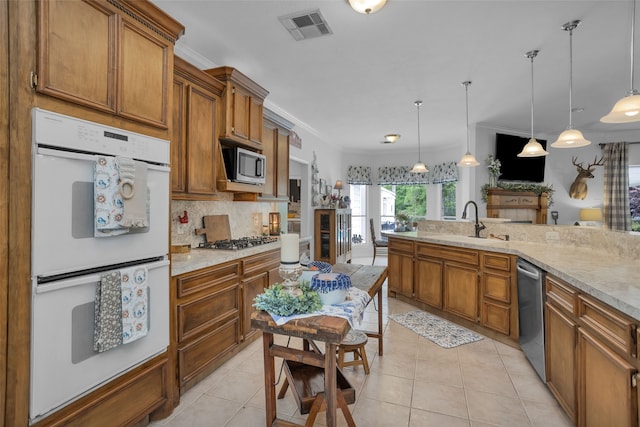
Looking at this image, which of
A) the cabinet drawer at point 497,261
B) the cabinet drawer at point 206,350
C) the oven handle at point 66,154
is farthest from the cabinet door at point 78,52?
the cabinet drawer at point 497,261

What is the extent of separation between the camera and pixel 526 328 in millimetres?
2650

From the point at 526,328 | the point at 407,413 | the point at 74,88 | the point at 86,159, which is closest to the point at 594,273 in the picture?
the point at 526,328

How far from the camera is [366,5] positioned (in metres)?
2.24

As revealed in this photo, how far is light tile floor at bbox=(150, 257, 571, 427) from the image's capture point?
1.93 meters

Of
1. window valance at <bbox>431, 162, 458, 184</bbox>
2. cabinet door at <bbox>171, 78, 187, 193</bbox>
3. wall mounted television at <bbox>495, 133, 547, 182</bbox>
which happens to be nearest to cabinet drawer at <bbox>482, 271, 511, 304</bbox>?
cabinet door at <bbox>171, 78, 187, 193</bbox>

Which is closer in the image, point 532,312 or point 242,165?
point 532,312

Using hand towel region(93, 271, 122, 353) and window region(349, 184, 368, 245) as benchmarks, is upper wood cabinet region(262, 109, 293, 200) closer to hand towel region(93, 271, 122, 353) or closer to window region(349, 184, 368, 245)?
hand towel region(93, 271, 122, 353)

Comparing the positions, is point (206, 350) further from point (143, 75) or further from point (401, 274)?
point (401, 274)

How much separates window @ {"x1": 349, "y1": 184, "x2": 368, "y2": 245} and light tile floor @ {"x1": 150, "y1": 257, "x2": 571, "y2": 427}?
18.3 ft

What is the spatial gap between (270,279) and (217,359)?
3.13 feet

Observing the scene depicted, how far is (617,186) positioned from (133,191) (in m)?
8.29

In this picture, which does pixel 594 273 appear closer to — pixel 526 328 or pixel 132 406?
pixel 526 328

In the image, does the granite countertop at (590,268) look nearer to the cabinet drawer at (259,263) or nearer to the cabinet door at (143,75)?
the cabinet drawer at (259,263)

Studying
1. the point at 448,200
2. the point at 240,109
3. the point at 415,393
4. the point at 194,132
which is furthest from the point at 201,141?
the point at 448,200
